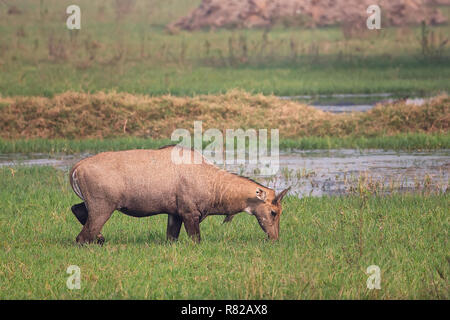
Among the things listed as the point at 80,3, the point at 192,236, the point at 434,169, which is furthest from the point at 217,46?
the point at 192,236

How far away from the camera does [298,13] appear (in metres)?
45.3

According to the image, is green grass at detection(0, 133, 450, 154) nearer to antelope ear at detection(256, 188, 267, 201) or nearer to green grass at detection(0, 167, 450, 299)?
green grass at detection(0, 167, 450, 299)

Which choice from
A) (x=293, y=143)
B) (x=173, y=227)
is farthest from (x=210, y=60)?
(x=173, y=227)

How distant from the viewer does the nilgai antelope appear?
29.7 ft

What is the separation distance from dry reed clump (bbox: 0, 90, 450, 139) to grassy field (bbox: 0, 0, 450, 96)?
4.25 meters

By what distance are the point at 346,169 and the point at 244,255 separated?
7603mm

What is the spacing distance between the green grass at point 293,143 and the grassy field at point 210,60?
249 inches

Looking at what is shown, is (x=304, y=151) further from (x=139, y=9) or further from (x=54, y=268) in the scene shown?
(x=139, y=9)

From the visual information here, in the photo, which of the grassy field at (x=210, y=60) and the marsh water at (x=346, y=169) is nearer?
the marsh water at (x=346, y=169)

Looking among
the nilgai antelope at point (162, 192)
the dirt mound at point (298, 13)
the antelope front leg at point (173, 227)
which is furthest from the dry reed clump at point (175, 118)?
the dirt mound at point (298, 13)

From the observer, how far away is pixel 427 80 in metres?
28.9

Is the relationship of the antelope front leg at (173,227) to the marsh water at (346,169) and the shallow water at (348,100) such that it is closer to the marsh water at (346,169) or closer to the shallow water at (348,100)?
the marsh water at (346,169)

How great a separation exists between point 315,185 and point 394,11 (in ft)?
110

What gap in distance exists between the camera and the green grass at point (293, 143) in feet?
60.2
